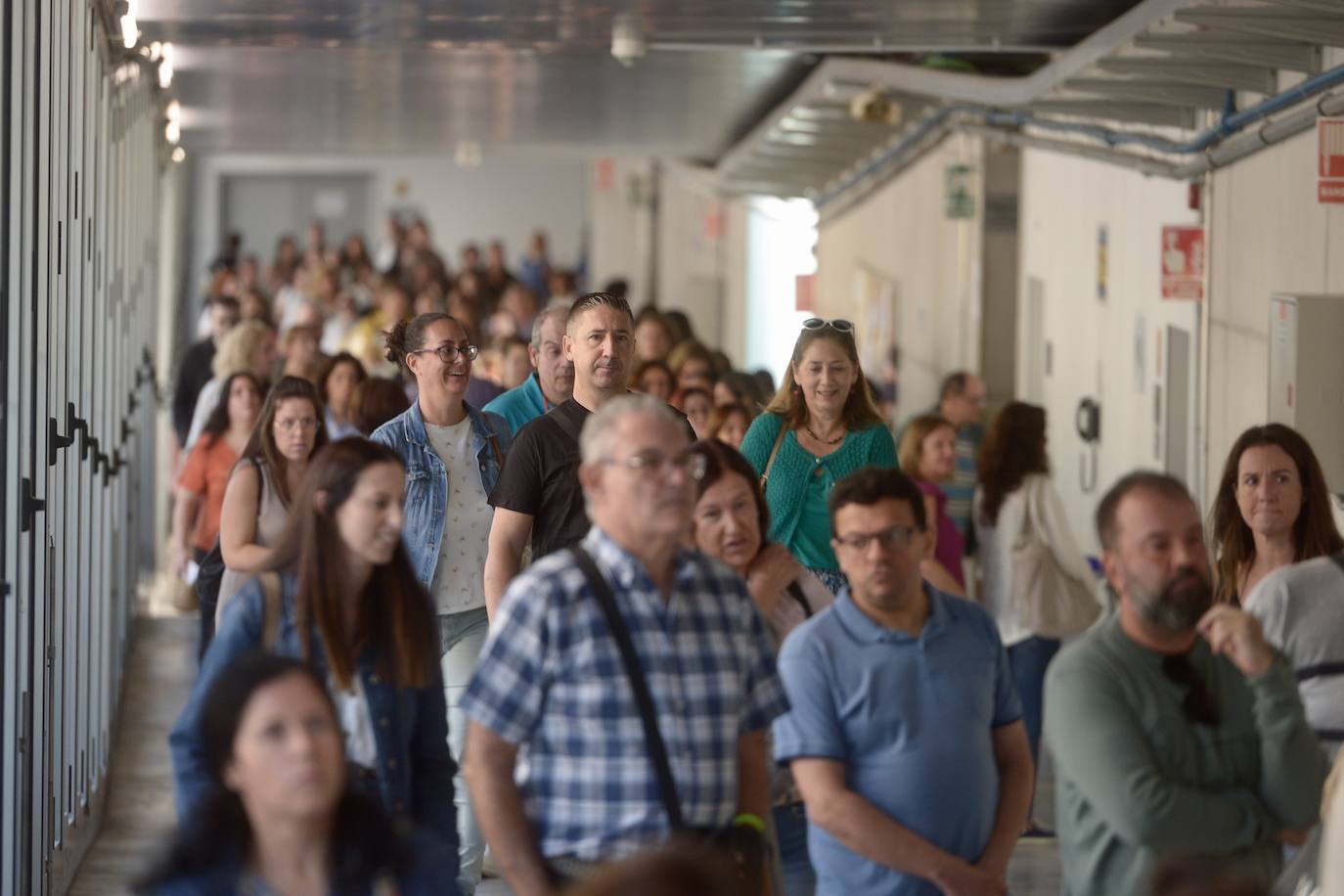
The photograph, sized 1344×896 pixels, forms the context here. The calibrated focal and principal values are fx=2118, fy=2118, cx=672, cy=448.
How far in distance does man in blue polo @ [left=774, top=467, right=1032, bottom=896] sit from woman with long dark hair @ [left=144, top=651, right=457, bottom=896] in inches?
35.8

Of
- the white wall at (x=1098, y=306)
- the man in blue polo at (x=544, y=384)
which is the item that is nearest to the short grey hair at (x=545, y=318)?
the man in blue polo at (x=544, y=384)

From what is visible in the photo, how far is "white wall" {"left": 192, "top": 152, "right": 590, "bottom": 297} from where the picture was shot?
33375 millimetres

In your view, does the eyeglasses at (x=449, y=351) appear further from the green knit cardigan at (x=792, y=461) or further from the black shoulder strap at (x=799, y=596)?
the black shoulder strap at (x=799, y=596)

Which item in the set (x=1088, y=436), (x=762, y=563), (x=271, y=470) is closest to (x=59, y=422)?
(x=271, y=470)

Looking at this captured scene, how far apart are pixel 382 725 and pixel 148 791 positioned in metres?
5.31

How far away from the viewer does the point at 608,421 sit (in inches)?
149

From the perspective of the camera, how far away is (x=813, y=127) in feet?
53.2

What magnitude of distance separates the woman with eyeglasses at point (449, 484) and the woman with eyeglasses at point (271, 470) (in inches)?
17.3

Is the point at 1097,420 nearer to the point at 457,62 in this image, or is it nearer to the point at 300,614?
the point at 457,62

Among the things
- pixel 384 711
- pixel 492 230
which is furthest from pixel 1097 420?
pixel 492 230

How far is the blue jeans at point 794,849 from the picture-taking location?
16.1ft

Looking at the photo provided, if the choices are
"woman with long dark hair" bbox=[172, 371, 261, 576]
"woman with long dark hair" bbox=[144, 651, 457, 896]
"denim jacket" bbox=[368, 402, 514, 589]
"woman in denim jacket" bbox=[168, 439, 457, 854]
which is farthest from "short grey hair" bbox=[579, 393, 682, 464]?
"woman with long dark hair" bbox=[172, 371, 261, 576]

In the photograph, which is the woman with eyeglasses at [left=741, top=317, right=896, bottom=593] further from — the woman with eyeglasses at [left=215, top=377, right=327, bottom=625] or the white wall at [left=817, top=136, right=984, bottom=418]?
the white wall at [left=817, top=136, right=984, bottom=418]

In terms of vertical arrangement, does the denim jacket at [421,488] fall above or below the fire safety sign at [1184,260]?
below
